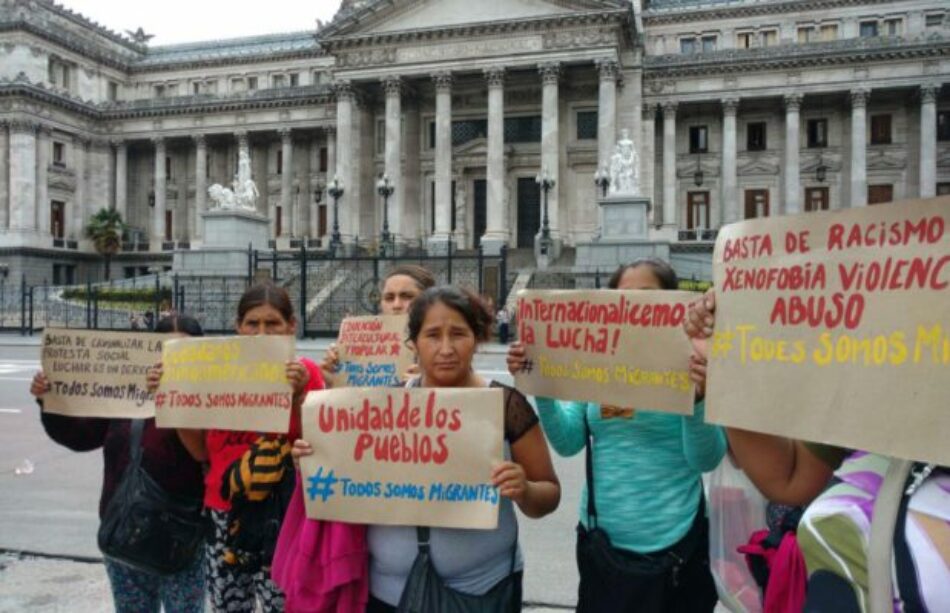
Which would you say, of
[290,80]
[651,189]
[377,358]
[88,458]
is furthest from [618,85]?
[377,358]

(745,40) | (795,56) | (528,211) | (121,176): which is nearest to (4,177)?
(121,176)

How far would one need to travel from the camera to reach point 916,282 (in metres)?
1.94

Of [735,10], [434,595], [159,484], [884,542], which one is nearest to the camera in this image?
[884,542]

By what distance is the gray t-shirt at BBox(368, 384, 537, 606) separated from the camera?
2.80 m

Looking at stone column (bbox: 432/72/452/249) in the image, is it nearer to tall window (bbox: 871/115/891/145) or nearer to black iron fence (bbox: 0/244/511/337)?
black iron fence (bbox: 0/244/511/337)

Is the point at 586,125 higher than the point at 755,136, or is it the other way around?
the point at 586,125

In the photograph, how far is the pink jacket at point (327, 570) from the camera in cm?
286

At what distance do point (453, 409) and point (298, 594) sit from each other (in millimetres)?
930

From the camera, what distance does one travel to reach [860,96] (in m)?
40.8

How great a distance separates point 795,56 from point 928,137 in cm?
794

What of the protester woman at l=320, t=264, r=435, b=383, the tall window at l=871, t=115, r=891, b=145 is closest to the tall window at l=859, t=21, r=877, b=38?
the tall window at l=871, t=115, r=891, b=145

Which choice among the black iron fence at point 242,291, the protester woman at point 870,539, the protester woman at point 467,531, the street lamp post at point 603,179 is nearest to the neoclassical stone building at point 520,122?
the street lamp post at point 603,179

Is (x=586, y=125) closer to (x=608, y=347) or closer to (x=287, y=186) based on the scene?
(x=287, y=186)

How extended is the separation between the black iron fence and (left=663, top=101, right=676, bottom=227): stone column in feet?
41.4
